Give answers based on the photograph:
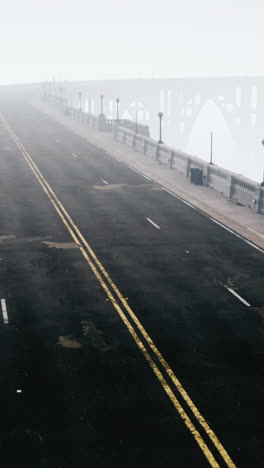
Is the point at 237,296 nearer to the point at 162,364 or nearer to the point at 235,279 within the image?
the point at 235,279

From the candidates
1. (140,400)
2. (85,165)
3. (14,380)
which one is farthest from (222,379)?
(85,165)

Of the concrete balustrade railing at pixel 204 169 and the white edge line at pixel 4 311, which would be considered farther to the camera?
the concrete balustrade railing at pixel 204 169

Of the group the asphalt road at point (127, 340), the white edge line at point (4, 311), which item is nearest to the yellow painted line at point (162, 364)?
the asphalt road at point (127, 340)

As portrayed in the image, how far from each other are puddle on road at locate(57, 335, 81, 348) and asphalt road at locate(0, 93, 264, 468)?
0.08 ft

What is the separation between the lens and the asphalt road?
1217 centimetres

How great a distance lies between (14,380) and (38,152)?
43.2m

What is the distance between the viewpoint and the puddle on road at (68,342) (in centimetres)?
1636

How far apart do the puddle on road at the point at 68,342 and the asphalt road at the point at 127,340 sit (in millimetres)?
25

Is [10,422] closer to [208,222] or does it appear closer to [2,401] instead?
[2,401]

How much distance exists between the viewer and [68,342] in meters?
16.5

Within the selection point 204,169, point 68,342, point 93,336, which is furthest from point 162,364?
point 204,169

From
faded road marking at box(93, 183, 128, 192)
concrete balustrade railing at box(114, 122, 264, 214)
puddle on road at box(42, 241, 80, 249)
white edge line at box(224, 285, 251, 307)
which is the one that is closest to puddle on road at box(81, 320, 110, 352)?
white edge line at box(224, 285, 251, 307)

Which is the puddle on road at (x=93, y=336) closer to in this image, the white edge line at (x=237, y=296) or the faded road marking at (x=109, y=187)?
the white edge line at (x=237, y=296)

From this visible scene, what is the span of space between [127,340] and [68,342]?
1484 millimetres
